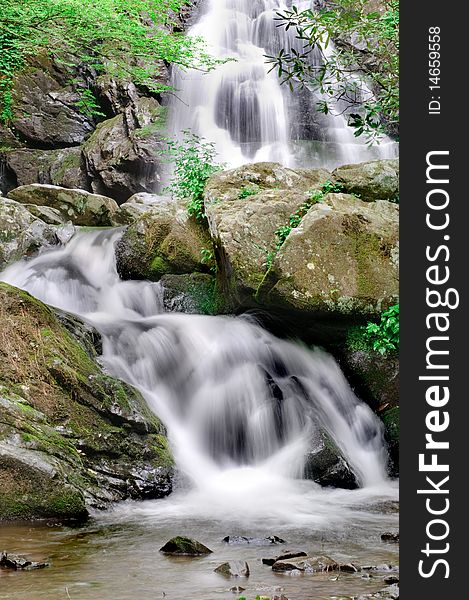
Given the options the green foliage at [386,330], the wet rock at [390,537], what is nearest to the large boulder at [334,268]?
the green foliage at [386,330]

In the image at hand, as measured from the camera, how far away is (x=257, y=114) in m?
18.6

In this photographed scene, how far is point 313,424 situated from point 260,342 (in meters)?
1.62

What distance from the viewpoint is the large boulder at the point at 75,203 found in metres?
14.2

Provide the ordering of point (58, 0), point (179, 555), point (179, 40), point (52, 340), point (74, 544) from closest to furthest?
1. point (179, 555)
2. point (74, 544)
3. point (52, 340)
4. point (58, 0)
5. point (179, 40)

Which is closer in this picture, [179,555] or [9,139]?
[179,555]

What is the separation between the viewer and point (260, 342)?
8320 millimetres

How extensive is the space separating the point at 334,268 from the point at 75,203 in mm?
8323

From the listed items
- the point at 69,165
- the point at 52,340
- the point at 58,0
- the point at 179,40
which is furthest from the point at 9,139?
the point at 52,340

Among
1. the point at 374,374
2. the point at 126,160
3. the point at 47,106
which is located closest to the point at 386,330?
the point at 374,374

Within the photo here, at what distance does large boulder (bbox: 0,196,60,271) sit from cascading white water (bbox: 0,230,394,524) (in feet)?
8.79

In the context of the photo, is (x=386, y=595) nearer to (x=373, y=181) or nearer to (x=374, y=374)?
(x=374, y=374)

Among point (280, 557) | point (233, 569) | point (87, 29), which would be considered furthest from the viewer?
point (87, 29)

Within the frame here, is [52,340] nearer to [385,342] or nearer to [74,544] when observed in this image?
[74,544]

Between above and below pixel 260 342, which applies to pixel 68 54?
above
